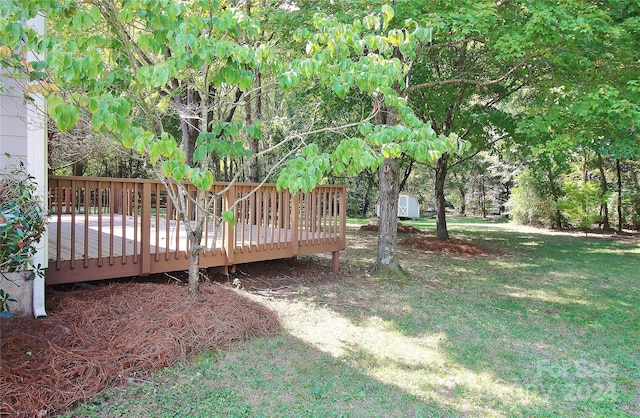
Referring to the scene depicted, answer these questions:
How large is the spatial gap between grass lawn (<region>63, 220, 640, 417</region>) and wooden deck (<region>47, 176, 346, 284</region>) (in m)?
0.66

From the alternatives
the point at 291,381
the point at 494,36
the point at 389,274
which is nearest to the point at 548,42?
the point at 494,36

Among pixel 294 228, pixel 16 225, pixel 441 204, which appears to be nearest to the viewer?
pixel 16 225

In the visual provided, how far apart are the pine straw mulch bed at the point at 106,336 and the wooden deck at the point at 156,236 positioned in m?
0.30

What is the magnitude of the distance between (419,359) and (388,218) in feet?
10.4

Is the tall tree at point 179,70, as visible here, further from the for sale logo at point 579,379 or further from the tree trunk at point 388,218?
the tree trunk at point 388,218

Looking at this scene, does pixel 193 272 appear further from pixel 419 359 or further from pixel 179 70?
pixel 419 359

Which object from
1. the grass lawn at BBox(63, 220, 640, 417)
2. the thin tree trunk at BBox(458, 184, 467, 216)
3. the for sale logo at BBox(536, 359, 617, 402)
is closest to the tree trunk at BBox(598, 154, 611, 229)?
Answer: the grass lawn at BBox(63, 220, 640, 417)

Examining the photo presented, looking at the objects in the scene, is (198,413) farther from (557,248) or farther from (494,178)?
(494,178)

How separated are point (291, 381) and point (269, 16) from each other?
5.50m

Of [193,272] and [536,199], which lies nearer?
[193,272]

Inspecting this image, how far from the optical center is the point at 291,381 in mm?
2785

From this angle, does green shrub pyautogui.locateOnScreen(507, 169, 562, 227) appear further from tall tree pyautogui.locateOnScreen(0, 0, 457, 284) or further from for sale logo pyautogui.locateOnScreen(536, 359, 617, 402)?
tall tree pyautogui.locateOnScreen(0, 0, 457, 284)

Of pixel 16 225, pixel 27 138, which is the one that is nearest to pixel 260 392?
pixel 16 225

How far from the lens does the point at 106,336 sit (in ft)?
9.86
